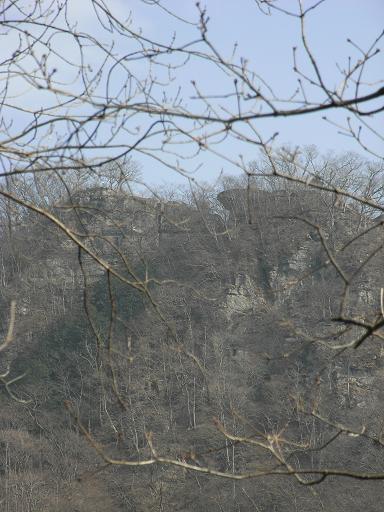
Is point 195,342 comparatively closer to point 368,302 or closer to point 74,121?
point 368,302

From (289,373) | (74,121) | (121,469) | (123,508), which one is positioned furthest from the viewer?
(289,373)

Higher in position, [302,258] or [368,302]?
[302,258]

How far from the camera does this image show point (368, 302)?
28.4 meters

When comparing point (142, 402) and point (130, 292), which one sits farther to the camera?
point (130, 292)

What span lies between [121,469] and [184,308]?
7083mm

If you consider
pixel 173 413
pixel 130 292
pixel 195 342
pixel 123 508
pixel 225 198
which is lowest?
pixel 123 508

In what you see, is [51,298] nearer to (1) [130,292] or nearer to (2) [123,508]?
(1) [130,292]

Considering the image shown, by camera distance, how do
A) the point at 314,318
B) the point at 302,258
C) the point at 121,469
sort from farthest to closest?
the point at 302,258
the point at 314,318
the point at 121,469

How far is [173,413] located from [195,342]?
3.08 meters

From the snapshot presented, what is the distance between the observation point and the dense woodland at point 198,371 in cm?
2300

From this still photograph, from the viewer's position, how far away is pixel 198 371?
22219 mm

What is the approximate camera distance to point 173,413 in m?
26.9

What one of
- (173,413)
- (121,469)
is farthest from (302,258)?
(121,469)

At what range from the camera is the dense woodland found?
2300cm
